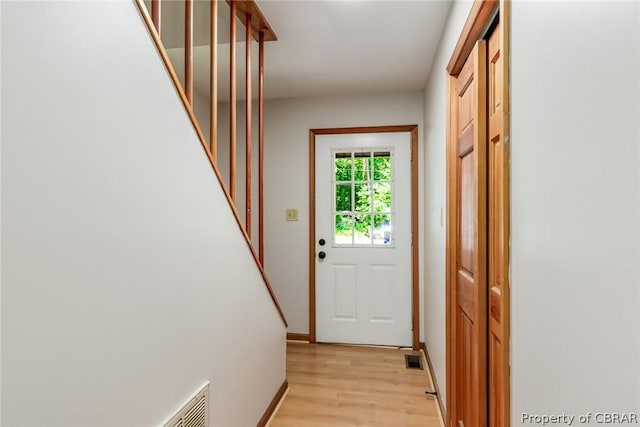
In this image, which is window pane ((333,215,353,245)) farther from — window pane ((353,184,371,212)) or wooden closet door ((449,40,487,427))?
wooden closet door ((449,40,487,427))

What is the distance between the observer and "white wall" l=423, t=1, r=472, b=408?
1.99 metres

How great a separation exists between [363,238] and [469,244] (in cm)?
180

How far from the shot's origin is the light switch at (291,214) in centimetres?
344

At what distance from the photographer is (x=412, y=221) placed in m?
3.26

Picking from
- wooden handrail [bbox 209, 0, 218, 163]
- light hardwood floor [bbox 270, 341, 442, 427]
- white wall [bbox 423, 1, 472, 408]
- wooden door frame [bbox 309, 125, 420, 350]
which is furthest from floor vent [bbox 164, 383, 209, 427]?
wooden door frame [bbox 309, 125, 420, 350]

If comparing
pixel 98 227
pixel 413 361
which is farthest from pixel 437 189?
pixel 98 227

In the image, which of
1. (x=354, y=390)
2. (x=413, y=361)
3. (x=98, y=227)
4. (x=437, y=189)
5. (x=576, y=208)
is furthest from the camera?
(x=413, y=361)

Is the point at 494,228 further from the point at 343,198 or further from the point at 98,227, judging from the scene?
the point at 343,198

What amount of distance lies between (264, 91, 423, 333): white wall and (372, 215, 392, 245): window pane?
64 centimetres

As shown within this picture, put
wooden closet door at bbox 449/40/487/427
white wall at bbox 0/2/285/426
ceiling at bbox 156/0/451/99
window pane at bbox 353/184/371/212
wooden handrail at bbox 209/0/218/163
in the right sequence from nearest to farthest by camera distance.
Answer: white wall at bbox 0/2/285/426 → wooden closet door at bbox 449/40/487/427 → wooden handrail at bbox 209/0/218/163 → ceiling at bbox 156/0/451/99 → window pane at bbox 353/184/371/212

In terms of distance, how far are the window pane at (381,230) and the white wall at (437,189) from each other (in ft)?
1.32

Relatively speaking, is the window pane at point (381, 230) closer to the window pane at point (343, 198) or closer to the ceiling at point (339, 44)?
the window pane at point (343, 198)

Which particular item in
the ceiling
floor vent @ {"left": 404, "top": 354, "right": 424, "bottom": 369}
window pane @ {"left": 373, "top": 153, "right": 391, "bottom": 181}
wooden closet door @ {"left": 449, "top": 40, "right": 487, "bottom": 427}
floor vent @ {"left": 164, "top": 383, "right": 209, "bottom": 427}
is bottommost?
floor vent @ {"left": 404, "top": 354, "right": 424, "bottom": 369}

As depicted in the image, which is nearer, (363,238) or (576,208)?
(576,208)
